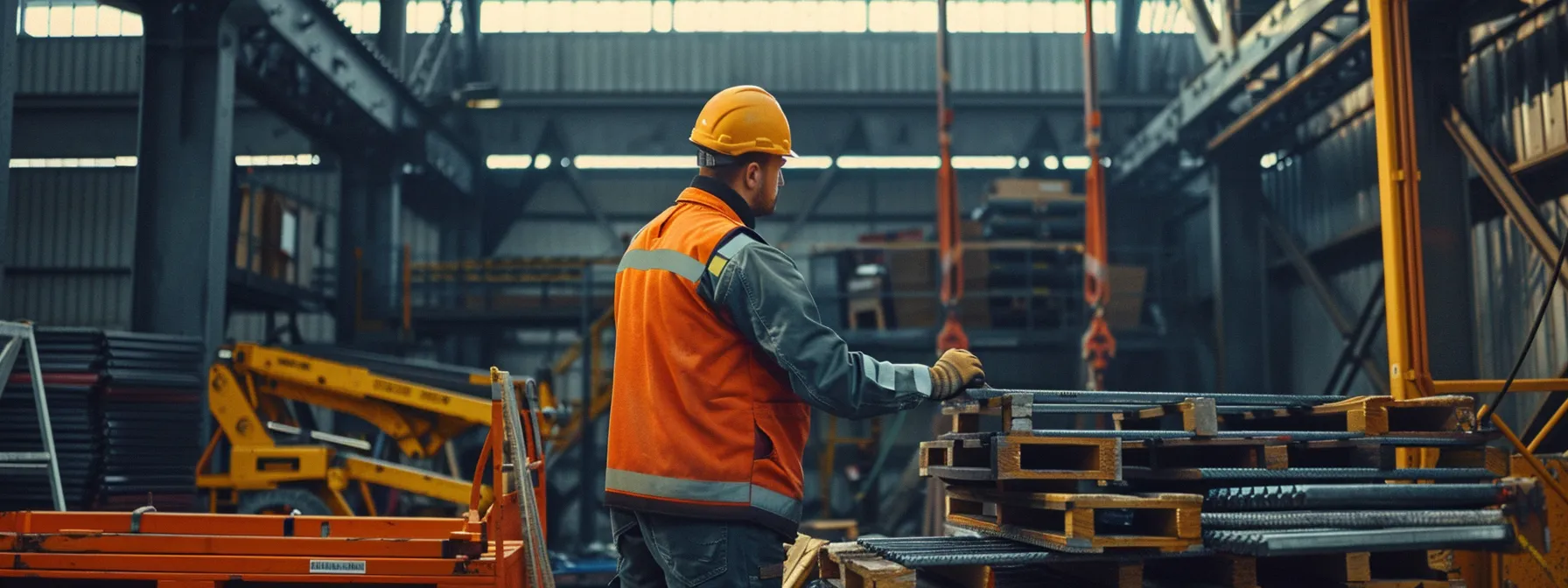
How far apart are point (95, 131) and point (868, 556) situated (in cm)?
1826

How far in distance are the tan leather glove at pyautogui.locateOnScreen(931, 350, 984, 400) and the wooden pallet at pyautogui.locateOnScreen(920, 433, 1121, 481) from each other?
48 centimetres

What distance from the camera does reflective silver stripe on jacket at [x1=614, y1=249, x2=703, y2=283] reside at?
9.50ft

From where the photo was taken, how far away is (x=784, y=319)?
280 centimetres

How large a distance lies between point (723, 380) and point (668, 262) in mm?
322

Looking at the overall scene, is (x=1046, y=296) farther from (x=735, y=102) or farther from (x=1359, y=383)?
(x=735, y=102)

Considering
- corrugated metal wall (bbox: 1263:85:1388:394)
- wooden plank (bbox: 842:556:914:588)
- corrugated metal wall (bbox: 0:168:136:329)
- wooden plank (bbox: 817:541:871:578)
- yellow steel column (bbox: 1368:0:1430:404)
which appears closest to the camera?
wooden plank (bbox: 842:556:914:588)

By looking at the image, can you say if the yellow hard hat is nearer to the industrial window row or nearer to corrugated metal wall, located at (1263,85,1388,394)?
corrugated metal wall, located at (1263,85,1388,394)

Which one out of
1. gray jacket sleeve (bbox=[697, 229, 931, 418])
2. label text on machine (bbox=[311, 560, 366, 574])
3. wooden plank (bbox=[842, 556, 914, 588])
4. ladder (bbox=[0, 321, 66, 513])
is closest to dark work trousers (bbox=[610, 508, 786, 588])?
gray jacket sleeve (bbox=[697, 229, 931, 418])

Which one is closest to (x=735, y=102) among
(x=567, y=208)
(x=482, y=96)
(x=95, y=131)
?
(x=482, y=96)

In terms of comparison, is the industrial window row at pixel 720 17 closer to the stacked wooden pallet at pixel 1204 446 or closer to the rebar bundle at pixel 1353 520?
the stacked wooden pallet at pixel 1204 446

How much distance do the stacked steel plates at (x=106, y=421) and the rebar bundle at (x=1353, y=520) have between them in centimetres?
692

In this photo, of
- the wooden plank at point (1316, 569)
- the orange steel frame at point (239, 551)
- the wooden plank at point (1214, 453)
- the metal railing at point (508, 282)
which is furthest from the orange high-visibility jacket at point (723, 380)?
the metal railing at point (508, 282)

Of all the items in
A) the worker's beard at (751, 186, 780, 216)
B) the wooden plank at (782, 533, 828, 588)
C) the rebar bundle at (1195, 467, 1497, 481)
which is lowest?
the wooden plank at (782, 533, 828, 588)

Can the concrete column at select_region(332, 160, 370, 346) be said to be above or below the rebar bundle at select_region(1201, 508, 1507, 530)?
above
